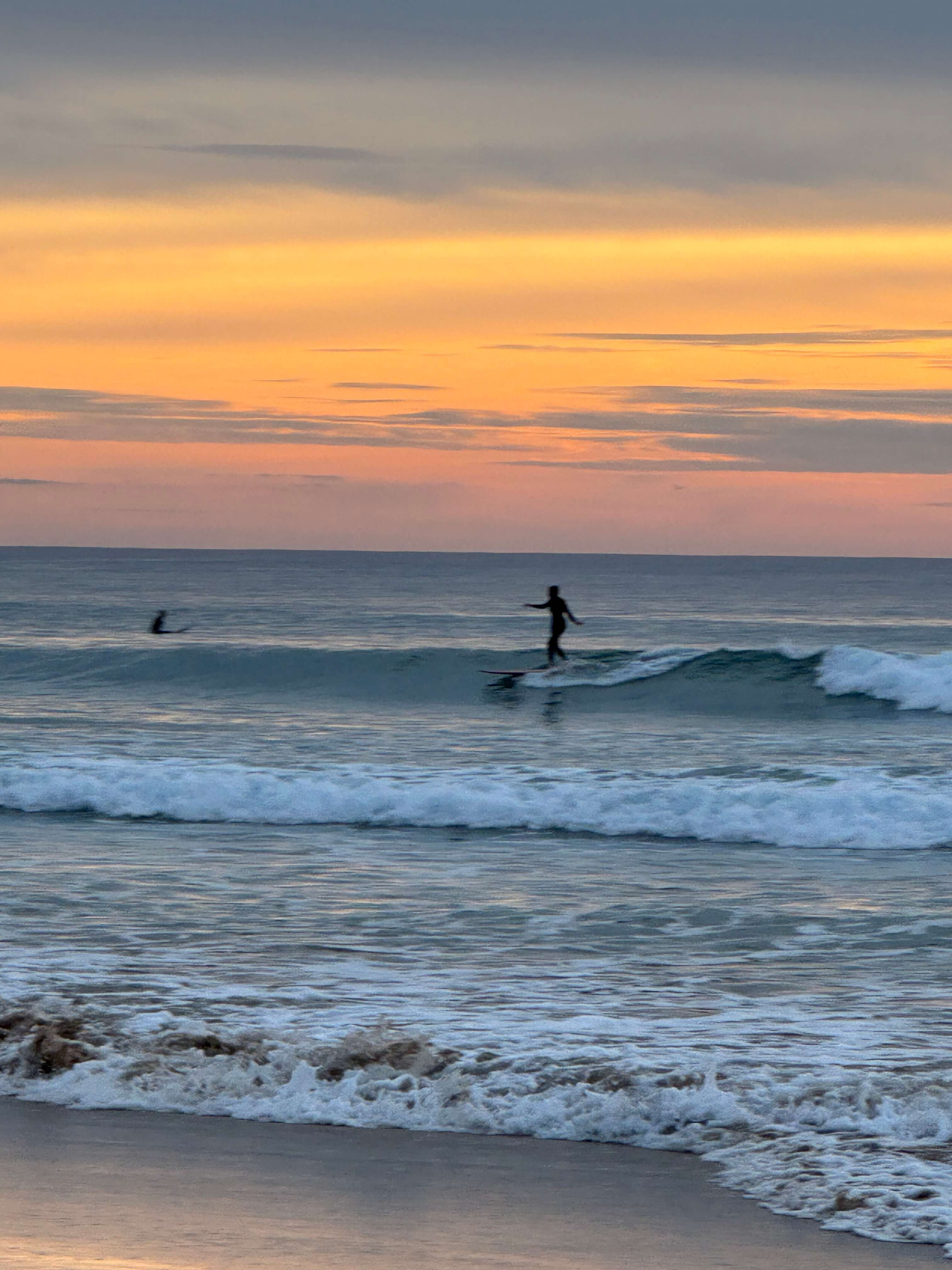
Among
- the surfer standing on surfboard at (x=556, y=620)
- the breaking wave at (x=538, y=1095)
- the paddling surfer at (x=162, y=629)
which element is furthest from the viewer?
the paddling surfer at (x=162, y=629)

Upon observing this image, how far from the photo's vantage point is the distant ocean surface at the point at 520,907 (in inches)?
248

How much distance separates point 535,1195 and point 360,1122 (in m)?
1.09

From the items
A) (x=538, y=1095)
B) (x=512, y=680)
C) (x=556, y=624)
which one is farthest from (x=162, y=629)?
(x=538, y=1095)

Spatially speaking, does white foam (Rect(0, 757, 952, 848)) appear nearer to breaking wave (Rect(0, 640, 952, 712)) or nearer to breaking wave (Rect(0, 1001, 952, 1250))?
breaking wave (Rect(0, 1001, 952, 1250))

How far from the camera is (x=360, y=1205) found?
5312 mm

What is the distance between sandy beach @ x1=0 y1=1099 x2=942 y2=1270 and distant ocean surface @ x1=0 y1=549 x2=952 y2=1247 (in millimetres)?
210

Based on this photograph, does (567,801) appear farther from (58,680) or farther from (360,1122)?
(58,680)

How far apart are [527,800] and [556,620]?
14.0 m

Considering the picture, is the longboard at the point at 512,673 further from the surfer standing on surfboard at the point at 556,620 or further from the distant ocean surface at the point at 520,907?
the surfer standing on surfboard at the point at 556,620

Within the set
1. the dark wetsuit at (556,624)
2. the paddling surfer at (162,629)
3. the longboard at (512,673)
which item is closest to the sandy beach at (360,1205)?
the dark wetsuit at (556,624)

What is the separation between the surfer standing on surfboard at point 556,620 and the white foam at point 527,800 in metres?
9.80

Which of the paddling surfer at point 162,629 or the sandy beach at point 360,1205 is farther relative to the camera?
the paddling surfer at point 162,629

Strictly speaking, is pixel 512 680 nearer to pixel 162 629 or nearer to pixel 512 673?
pixel 512 673

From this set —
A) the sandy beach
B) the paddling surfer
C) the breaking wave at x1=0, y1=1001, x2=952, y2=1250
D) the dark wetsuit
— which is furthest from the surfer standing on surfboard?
the sandy beach
